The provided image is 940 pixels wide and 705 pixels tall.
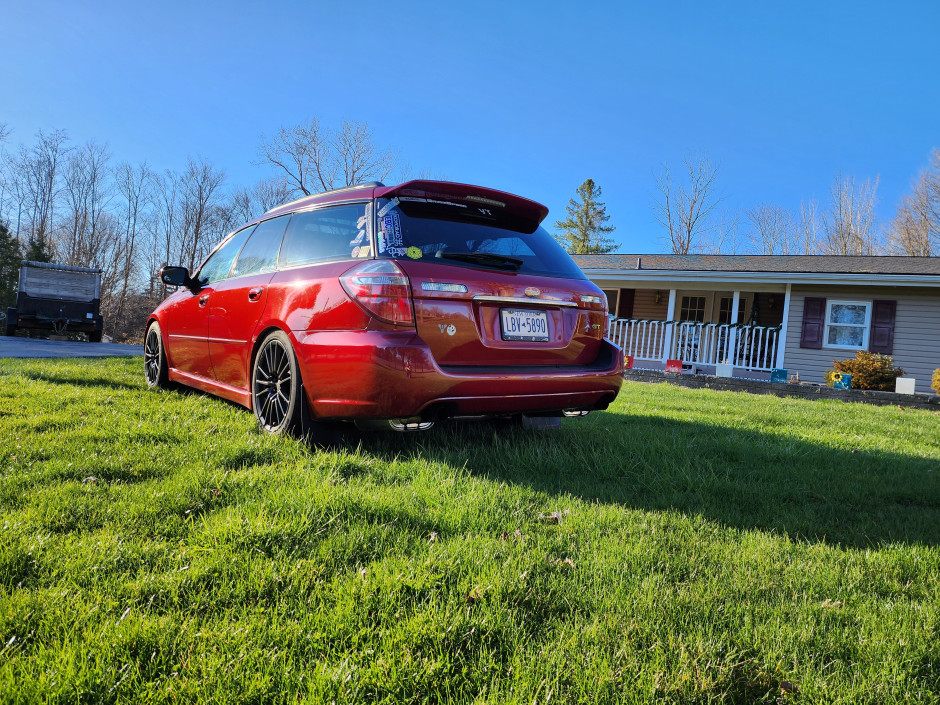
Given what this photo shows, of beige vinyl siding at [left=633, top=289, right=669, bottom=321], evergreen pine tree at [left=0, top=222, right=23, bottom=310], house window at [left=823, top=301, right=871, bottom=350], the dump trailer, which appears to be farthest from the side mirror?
evergreen pine tree at [left=0, top=222, right=23, bottom=310]

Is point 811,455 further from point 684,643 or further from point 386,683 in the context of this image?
point 386,683

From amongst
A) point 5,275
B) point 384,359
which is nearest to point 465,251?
point 384,359

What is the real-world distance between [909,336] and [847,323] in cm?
146

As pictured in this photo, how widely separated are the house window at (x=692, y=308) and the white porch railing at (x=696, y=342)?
239cm

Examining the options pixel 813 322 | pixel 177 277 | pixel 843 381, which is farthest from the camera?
pixel 813 322

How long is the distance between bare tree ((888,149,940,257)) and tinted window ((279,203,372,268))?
40220 mm

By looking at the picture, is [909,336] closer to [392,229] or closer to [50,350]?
[392,229]

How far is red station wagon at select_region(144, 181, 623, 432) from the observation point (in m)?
2.94

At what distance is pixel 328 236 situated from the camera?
3.54m

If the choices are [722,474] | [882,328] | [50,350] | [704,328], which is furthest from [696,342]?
[50,350]

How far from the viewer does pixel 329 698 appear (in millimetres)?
1276

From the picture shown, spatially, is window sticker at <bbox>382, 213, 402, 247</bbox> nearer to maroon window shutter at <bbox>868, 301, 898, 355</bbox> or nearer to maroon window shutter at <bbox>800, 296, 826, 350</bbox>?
maroon window shutter at <bbox>800, 296, 826, 350</bbox>

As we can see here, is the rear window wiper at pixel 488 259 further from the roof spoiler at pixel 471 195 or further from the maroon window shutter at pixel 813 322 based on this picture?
the maroon window shutter at pixel 813 322

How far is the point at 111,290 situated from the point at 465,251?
4319 centimetres
